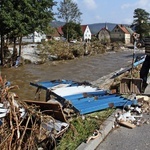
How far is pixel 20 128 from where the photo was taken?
3.64m

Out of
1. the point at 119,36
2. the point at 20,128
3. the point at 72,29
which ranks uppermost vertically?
the point at 72,29

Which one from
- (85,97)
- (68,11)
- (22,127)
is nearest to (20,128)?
(22,127)

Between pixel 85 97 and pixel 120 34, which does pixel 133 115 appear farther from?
pixel 120 34

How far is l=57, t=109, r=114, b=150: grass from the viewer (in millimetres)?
3896

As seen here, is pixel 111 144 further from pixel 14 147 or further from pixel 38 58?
pixel 38 58

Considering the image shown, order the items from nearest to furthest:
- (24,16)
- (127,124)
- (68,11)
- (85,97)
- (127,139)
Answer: (127,139)
(127,124)
(85,97)
(24,16)
(68,11)

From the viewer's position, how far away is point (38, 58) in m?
24.6

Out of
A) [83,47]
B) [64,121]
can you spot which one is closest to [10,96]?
[64,121]

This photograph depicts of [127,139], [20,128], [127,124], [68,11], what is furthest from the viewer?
[68,11]

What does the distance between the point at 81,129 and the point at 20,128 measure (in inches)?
45.9

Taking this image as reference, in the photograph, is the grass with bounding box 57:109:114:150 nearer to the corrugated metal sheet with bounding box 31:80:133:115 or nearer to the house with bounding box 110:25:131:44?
the corrugated metal sheet with bounding box 31:80:133:115

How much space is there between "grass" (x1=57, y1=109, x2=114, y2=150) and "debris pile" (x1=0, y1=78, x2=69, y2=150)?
0.14 metres

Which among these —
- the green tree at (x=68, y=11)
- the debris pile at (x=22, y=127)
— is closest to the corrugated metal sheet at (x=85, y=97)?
the debris pile at (x=22, y=127)

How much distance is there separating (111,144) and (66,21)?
184 feet
